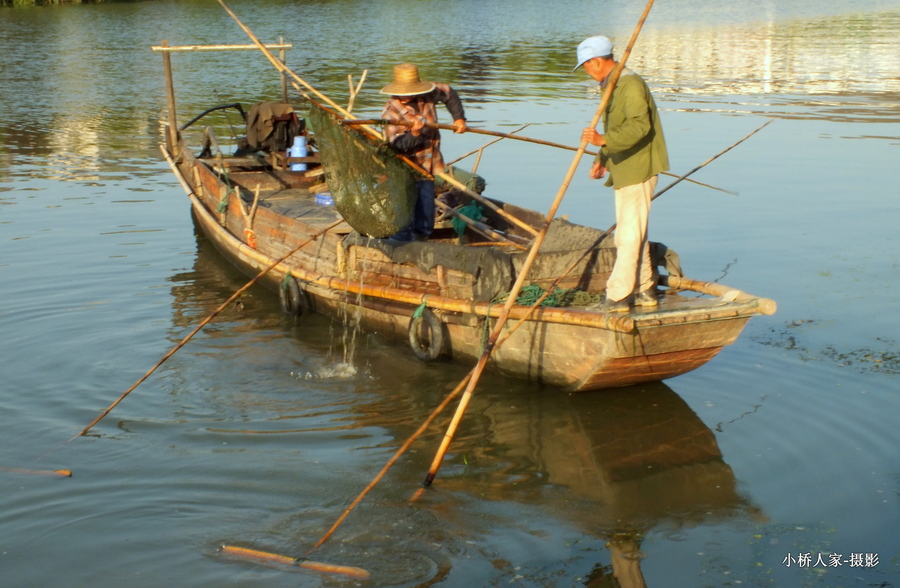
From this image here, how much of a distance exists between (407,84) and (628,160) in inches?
77.8

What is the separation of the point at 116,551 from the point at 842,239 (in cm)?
774

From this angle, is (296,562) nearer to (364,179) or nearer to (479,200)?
(364,179)

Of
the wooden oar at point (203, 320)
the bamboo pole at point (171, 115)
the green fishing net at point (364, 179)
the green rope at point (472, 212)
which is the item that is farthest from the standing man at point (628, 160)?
the bamboo pole at point (171, 115)

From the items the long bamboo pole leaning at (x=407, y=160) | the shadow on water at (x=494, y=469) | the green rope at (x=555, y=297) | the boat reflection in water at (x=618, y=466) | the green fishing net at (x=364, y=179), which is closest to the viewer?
the shadow on water at (x=494, y=469)

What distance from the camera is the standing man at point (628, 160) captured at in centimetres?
516

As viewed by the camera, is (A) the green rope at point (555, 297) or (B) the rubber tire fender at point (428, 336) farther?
(B) the rubber tire fender at point (428, 336)

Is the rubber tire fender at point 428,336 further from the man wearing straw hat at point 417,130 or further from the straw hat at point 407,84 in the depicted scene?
the straw hat at point 407,84

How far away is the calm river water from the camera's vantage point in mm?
4422

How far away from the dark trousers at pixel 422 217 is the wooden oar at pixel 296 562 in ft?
10.0

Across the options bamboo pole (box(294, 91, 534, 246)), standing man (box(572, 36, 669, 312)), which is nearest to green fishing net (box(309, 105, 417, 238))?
bamboo pole (box(294, 91, 534, 246))

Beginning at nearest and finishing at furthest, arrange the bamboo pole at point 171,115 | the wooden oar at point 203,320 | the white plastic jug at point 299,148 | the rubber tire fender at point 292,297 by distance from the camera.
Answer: the wooden oar at point 203,320, the rubber tire fender at point 292,297, the white plastic jug at point 299,148, the bamboo pole at point 171,115

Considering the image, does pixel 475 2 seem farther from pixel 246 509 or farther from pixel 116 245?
pixel 246 509

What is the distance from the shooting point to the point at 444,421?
5906 mm

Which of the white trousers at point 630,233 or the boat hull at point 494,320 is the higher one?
the white trousers at point 630,233
